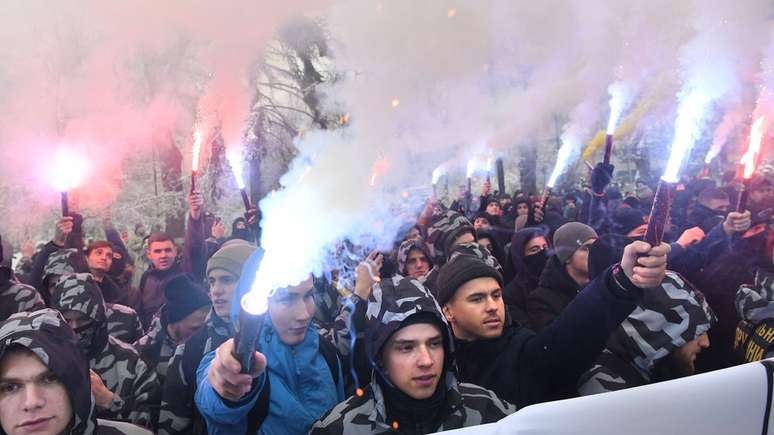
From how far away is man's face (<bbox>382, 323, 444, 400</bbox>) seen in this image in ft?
6.99

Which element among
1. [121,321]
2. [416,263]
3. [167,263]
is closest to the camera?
[121,321]

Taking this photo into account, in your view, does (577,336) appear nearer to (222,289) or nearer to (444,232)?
(222,289)

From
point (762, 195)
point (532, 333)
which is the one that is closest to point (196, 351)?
point (532, 333)

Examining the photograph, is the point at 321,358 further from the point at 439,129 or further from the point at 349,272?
the point at 439,129

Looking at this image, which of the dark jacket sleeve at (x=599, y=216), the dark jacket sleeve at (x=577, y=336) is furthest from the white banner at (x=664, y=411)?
the dark jacket sleeve at (x=599, y=216)

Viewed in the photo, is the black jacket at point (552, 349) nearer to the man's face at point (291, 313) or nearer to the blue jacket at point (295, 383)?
the blue jacket at point (295, 383)

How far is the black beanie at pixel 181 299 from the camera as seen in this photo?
3.51 m

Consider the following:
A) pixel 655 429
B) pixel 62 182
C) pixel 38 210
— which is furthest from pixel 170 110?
pixel 655 429

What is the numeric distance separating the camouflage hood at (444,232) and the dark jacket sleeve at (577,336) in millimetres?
2302

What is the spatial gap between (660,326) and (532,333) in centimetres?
57

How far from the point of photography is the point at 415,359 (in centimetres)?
215

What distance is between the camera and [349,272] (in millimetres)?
3760

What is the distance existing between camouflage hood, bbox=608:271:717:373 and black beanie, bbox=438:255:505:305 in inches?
26.8

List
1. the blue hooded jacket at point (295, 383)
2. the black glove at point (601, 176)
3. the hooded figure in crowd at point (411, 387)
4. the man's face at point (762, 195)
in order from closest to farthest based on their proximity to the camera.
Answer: the hooded figure in crowd at point (411, 387) < the blue hooded jacket at point (295, 383) < the black glove at point (601, 176) < the man's face at point (762, 195)
